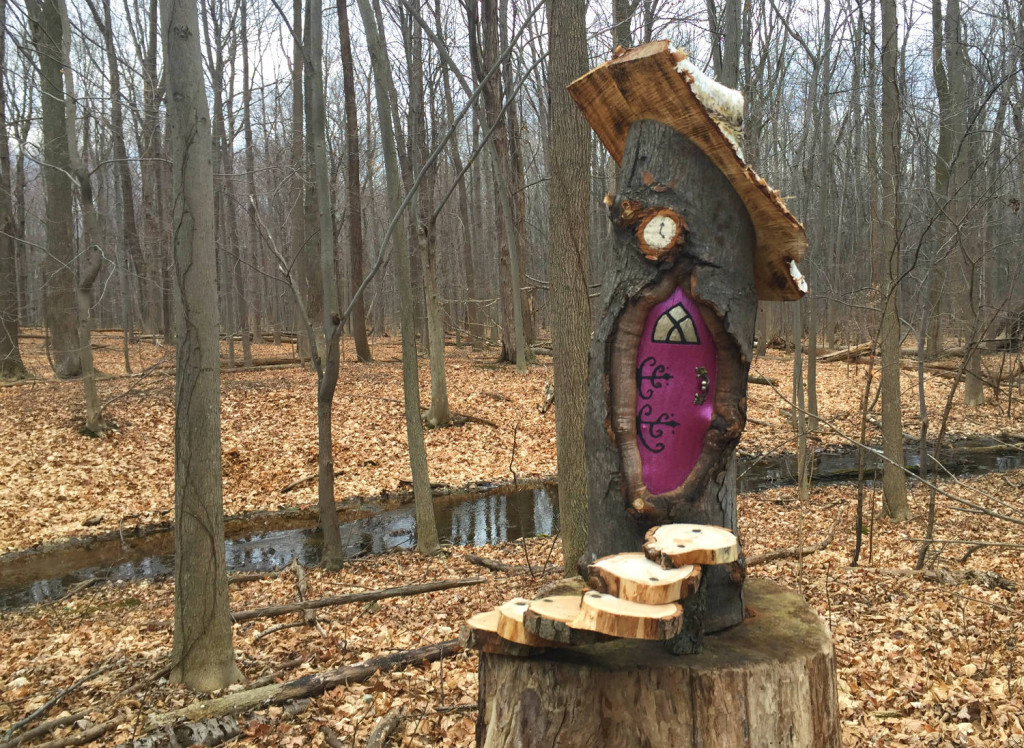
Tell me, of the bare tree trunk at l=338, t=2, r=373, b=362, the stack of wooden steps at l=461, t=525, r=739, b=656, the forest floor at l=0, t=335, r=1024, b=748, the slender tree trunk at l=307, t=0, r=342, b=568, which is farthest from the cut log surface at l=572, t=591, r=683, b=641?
the bare tree trunk at l=338, t=2, r=373, b=362

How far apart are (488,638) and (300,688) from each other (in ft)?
8.16

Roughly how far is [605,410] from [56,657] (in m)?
4.89

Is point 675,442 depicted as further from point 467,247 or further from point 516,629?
point 467,247

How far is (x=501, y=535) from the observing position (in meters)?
8.75

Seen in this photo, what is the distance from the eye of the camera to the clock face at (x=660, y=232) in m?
2.33

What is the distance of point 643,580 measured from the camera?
1764mm

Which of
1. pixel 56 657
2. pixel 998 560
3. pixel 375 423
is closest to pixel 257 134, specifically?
pixel 375 423

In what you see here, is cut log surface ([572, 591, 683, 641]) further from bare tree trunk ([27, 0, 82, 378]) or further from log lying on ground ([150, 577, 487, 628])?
bare tree trunk ([27, 0, 82, 378])

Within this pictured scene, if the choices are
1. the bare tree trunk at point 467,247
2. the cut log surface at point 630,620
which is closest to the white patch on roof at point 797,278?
the cut log surface at point 630,620

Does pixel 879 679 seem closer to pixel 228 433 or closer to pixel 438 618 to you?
pixel 438 618

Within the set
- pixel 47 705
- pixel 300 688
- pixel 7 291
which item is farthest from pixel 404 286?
pixel 7 291

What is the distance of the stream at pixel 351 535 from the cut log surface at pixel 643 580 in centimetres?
485

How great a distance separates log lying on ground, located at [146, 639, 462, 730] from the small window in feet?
9.03

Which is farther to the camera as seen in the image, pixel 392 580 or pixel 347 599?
pixel 392 580
